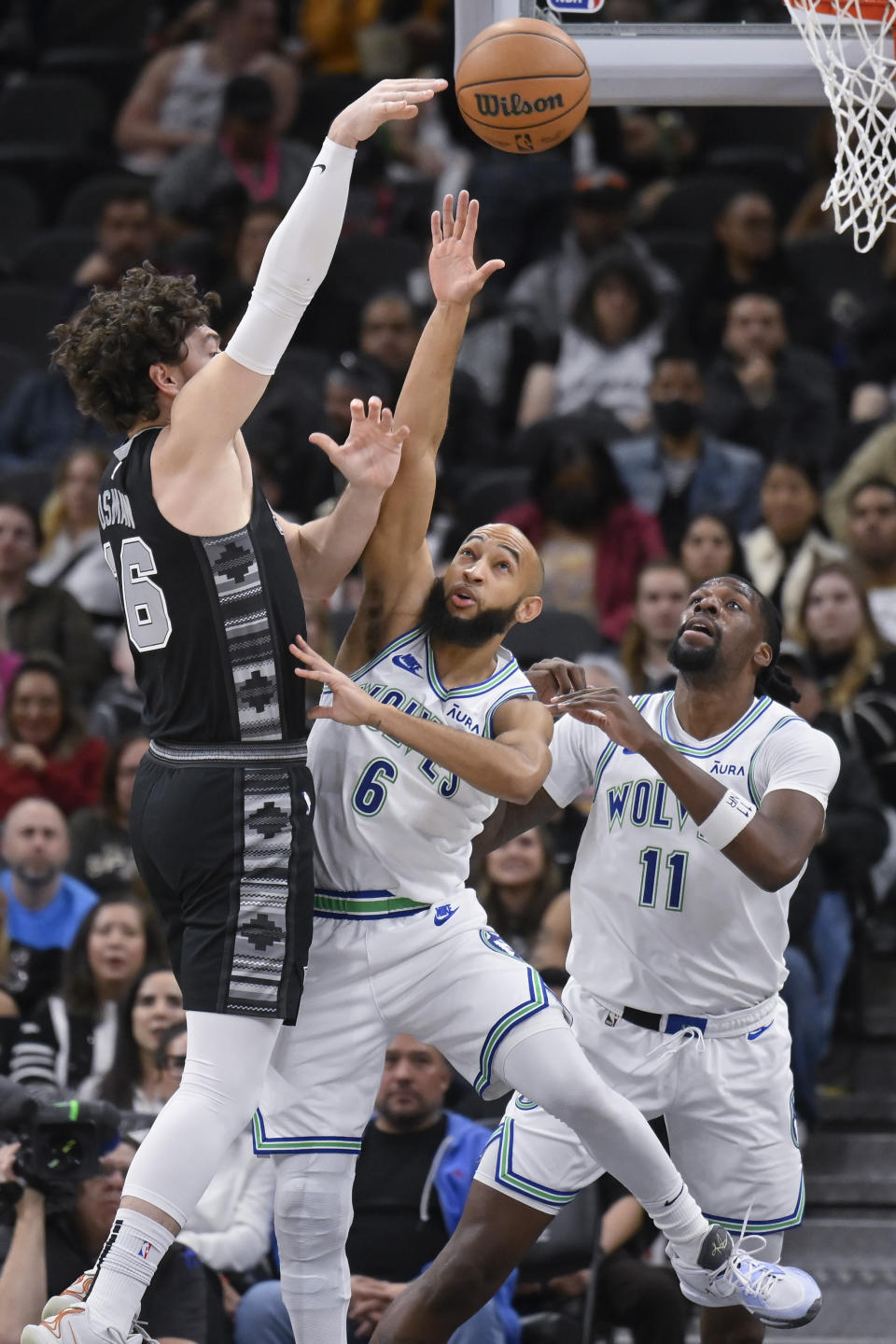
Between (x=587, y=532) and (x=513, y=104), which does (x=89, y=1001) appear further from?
(x=513, y=104)

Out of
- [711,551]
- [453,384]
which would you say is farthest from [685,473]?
[453,384]

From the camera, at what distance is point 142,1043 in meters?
7.19

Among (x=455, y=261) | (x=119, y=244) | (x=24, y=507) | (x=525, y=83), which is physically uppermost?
(x=119, y=244)

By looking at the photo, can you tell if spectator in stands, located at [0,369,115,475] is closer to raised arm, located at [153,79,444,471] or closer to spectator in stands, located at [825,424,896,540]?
spectator in stands, located at [825,424,896,540]

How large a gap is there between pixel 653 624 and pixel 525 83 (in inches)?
146

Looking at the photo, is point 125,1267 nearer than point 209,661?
Yes

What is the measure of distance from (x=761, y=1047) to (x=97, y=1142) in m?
2.01

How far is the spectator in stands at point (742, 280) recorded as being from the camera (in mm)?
11180

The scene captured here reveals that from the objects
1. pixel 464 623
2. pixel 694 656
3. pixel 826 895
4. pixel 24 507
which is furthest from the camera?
pixel 24 507

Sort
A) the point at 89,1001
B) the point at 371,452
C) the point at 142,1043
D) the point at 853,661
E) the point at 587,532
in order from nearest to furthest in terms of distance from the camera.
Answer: the point at 371,452
the point at 142,1043
the point at 89,1001
the point at 853,661
the point at 587,532

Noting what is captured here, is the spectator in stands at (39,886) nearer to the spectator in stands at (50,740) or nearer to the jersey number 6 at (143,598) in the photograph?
the spectator in stands at (50,740)

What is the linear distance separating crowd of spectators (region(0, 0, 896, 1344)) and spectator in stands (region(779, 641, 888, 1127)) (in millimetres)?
17

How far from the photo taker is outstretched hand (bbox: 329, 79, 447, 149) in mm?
4656

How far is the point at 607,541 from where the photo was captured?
962 centimetres
